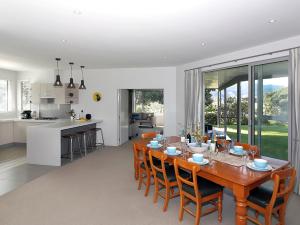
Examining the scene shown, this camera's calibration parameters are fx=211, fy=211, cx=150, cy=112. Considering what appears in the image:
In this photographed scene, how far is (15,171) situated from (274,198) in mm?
4756

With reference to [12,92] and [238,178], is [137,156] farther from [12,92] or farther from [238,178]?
[12,92]

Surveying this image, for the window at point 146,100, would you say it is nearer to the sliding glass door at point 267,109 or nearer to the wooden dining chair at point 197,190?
the sliding glass door at point 267,109

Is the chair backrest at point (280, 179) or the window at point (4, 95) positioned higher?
the window at point (4, 95)

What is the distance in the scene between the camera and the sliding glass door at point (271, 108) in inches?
153

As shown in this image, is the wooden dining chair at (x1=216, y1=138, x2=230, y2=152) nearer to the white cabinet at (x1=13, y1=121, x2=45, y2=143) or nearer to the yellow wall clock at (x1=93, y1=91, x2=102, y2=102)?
the yellow wall clock at (x1=93, y1=91, x2=102, y2=102)

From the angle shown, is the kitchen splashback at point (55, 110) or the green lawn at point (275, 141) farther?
the kitchen splashback at point (55, 110)

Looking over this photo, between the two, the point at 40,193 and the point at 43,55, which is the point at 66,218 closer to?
the point at 40,193

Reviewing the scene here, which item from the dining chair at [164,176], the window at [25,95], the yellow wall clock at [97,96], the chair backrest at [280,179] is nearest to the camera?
the chair backrest at [280,179]

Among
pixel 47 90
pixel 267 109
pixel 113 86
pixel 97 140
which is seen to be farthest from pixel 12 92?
pixel 267 109

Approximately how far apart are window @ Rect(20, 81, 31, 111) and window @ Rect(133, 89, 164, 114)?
423cm

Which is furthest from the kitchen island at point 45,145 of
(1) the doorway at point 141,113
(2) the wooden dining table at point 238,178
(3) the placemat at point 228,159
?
(2) the wooden dining table at point 238,178

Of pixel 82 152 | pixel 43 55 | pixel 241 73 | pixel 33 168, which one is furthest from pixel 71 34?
pixel 241 73

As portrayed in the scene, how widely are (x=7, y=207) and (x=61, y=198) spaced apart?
27.2 inches

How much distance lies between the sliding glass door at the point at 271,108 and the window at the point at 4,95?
762 centimetres
